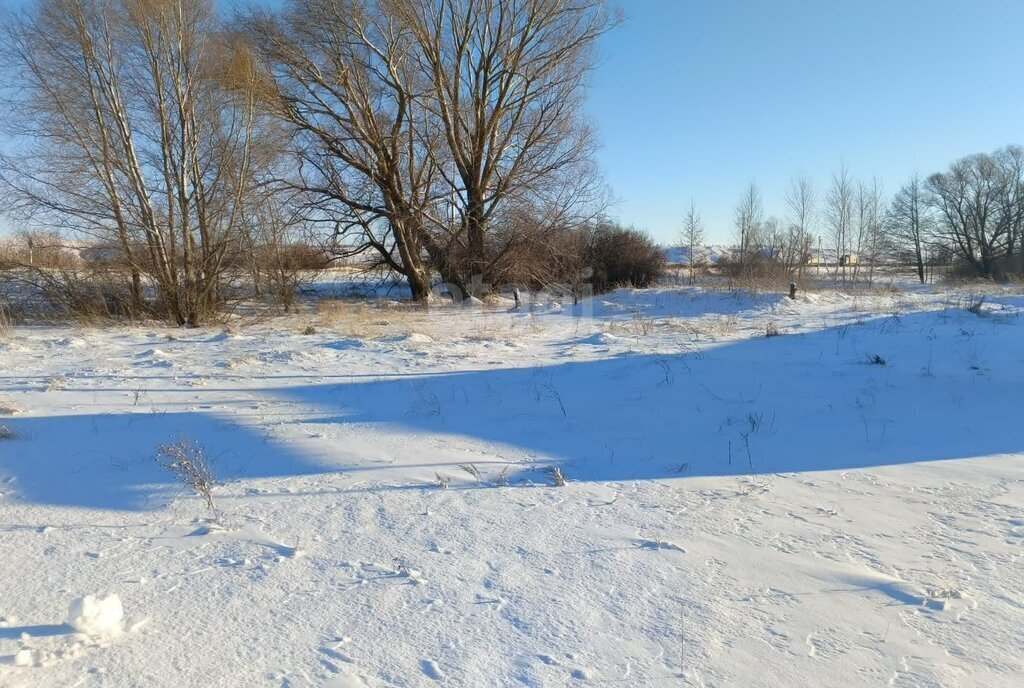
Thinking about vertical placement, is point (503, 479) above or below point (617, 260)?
below

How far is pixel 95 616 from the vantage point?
2500 mm

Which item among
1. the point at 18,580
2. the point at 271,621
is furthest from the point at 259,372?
the point at 271,621

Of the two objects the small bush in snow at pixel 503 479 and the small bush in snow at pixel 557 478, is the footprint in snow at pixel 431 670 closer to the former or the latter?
the small bush in snow at pixel 503 479

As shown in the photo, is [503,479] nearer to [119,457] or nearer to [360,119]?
[119,457]

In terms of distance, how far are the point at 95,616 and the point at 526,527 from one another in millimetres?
2079

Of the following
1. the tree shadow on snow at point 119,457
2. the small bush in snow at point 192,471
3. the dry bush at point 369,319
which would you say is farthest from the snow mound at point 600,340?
the small bush in snow at point 192,471

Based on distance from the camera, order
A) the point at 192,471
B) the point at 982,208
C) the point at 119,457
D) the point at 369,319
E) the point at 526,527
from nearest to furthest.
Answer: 1. the point at 526,527
2. the point at 192,471
3. the point at 119,457
4. the point at 369,319
5. the point at 982,208

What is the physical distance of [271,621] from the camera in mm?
2656

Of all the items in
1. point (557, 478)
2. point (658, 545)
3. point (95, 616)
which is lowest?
point (658, 545)

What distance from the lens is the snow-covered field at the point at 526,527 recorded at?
2447mm

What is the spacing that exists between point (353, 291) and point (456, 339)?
1444cm

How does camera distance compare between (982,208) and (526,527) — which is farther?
(982,208)

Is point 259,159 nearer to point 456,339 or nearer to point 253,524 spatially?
point 456,339

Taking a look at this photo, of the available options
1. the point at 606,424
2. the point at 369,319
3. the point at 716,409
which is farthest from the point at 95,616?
the point at 369,319
